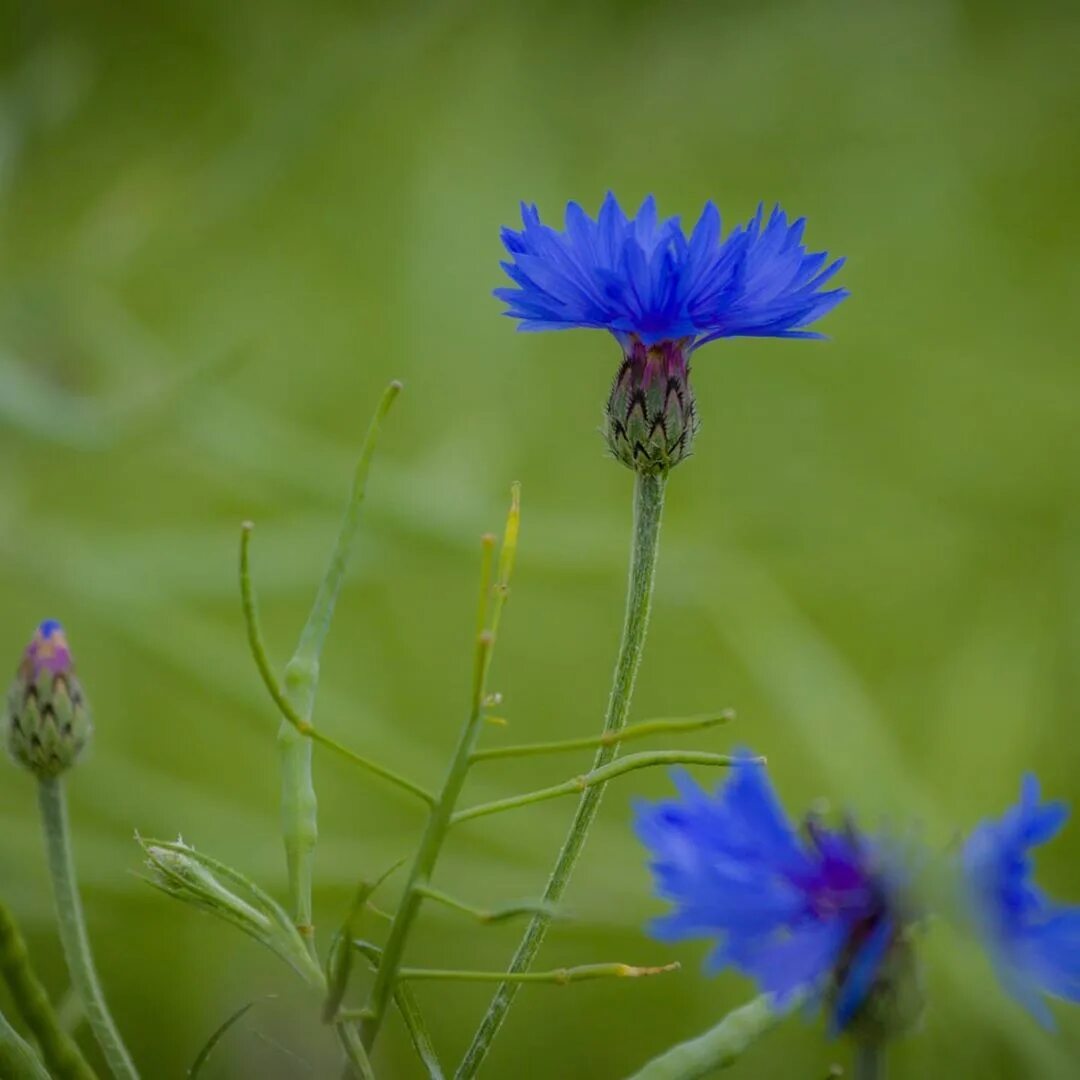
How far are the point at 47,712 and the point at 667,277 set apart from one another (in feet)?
0.59

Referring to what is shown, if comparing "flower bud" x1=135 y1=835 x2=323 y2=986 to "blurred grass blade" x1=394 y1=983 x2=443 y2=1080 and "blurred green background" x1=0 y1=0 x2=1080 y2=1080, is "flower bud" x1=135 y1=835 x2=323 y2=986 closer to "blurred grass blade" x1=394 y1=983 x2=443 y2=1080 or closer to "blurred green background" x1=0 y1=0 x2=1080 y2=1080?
"blurred grass blade" x1=394 y1=983 x2=443 y2=1080

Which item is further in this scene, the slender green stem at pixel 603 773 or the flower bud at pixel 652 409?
the flower bud at pixel 652 409

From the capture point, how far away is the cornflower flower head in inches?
14.0

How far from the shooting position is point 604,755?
31 cm

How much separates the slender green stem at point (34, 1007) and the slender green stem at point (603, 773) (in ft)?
0.26

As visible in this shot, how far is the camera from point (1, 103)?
1041mm

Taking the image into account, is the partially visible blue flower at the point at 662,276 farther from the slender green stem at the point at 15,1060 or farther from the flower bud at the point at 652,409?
the slender green stem at the point at 15,1060

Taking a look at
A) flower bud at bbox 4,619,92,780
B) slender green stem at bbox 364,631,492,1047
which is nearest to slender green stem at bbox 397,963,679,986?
slender green stem at bbox 364,631,492,1047

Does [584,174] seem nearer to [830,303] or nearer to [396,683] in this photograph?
[396,683]

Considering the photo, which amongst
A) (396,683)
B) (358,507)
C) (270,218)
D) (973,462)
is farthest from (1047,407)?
(358,507)

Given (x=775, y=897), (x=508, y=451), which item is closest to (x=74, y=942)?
(x=775, y=897)

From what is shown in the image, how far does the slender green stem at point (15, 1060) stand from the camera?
267 mm

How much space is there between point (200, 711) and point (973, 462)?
2.51 feet

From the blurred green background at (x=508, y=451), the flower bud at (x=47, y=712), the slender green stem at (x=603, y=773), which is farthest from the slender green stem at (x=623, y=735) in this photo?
the blurred green background at (x=508, y=451)
